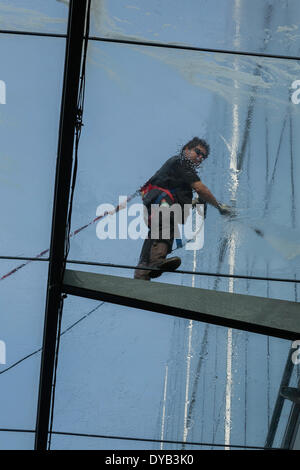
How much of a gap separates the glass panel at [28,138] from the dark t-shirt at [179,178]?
96 cm

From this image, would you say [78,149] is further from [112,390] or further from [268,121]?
[112,390]

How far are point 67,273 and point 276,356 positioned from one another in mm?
2164

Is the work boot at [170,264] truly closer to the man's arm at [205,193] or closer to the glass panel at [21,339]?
the man's arm at [205,193]

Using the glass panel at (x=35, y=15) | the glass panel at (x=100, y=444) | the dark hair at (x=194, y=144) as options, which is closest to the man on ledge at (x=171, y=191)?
the dark hair at (x=194, y=144)

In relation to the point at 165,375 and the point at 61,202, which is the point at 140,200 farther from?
the point at 165,375

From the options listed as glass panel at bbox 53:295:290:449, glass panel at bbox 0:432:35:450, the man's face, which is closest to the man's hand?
the man's face

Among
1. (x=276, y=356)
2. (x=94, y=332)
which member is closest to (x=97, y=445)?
(x=94, y=332)

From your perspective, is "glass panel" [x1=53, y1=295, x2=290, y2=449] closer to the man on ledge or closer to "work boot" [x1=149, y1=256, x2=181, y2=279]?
the man on ledge

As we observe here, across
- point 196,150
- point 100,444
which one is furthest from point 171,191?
point 100,444

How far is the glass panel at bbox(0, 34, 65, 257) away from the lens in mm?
7074

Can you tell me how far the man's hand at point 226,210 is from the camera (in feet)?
23.9

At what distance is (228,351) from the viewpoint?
7.62 m

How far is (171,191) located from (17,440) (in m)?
2.89

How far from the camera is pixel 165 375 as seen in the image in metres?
7.72
